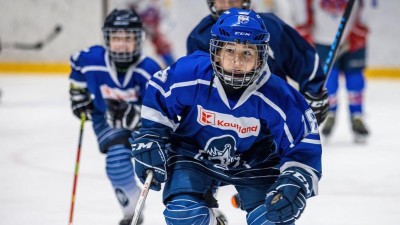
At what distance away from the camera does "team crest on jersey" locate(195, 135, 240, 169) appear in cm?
243

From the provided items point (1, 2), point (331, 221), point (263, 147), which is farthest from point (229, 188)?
point (1, 2)

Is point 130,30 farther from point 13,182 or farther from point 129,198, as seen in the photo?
point 13,182

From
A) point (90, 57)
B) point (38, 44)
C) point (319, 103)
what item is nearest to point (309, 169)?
point (319, 103)

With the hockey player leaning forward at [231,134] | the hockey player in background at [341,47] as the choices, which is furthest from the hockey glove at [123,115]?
the hockey player in background at [341,47]

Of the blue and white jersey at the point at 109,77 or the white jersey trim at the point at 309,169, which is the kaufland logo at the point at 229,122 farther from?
the blue and white jersey at the point at 109,77

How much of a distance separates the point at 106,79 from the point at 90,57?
110mm

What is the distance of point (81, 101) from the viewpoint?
339 centimetres

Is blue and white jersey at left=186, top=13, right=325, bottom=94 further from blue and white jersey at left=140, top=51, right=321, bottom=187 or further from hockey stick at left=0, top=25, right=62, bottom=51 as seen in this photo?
hockey stick at left=0, top=25, right=62, bottom=51

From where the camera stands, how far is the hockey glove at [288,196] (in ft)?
7.23

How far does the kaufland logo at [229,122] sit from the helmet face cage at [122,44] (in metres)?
0.96

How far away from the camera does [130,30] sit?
3326mm

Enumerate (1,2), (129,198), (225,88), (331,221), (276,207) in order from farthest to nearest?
1. (1,2)
2. (331,221)
3. (129,198)
4. (225,88)
5. (276,207)

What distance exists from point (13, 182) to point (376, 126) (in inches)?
115

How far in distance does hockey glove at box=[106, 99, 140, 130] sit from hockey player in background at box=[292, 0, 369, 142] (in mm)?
2319
